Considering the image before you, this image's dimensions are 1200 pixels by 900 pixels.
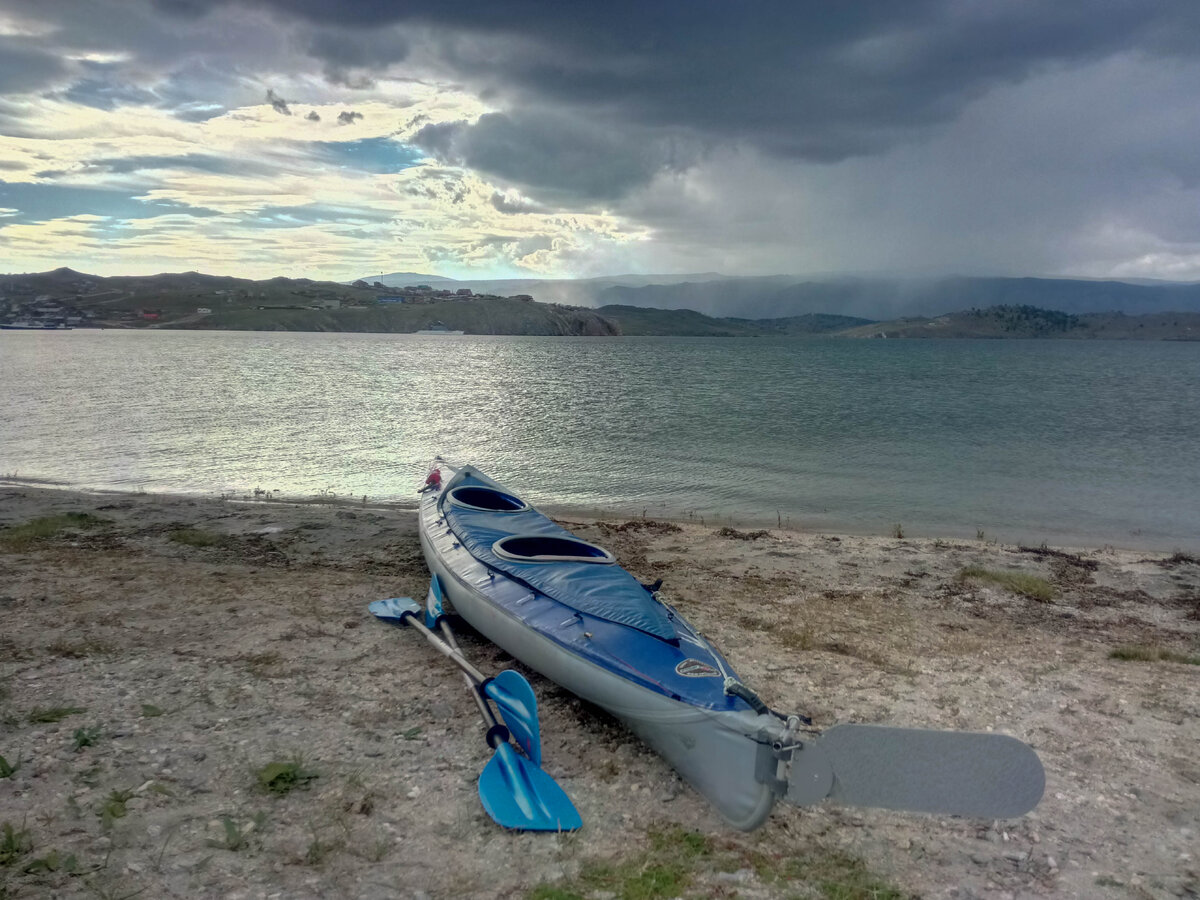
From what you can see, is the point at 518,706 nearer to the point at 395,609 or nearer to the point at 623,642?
the point at 623,642

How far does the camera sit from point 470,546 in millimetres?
10359

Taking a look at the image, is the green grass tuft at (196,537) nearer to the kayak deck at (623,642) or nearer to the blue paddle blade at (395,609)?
the blue paddle blade at (395,609)

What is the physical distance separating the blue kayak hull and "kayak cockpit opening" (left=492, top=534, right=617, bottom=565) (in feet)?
Answer: 1.12

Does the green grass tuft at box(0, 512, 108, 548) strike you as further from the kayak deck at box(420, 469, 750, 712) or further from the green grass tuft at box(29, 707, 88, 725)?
the kayak deck at box(420, 469, 750, 712)

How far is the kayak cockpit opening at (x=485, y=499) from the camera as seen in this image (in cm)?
1261

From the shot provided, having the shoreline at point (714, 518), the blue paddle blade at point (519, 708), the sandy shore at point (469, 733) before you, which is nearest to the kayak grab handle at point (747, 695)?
the sandy shore at point (469, 733)

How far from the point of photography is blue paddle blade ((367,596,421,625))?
994cm

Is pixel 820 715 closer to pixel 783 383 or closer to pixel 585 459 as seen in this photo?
pixel 585 459

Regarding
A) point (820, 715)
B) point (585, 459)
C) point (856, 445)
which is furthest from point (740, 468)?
point (820, 715)

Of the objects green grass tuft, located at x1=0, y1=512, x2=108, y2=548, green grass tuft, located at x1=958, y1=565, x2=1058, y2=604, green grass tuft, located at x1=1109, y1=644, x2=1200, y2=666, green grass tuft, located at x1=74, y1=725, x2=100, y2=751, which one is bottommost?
green grass tuft, located at x1=958, y1=565, x2=1058, y2=604

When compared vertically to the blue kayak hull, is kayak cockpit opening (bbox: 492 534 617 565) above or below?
above

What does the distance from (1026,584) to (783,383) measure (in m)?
56.3

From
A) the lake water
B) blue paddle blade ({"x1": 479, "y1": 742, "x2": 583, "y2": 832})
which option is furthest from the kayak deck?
the lake water

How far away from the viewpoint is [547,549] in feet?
32.2
